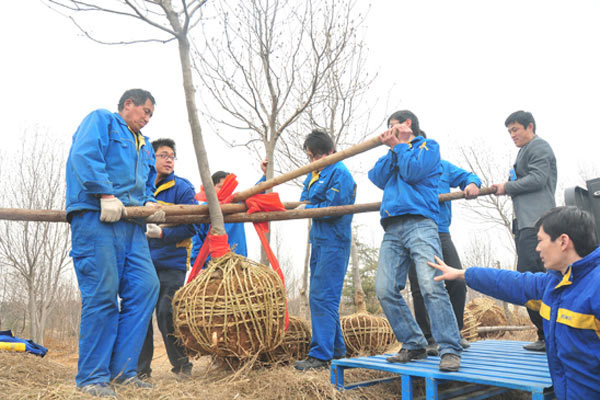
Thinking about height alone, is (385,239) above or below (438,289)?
above

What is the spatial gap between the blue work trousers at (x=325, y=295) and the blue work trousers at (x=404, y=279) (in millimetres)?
812

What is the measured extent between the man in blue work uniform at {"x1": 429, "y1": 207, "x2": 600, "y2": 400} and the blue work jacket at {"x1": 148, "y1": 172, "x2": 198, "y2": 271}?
10.6 ft

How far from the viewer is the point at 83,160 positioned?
3.25m

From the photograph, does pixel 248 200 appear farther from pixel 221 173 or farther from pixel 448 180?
pixel 448 180

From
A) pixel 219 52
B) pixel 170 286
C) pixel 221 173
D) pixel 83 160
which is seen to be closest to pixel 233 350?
pixel 170 286

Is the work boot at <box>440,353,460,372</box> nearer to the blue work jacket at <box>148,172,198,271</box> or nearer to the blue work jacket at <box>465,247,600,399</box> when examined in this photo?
the blue work jacket at <box>465,247,600,399</box>

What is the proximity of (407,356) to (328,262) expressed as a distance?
1.25m

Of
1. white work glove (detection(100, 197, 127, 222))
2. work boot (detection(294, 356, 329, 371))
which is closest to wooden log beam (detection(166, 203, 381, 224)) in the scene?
white work glove (detection(100, 197, 127, 222))

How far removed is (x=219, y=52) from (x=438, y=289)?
5.59m

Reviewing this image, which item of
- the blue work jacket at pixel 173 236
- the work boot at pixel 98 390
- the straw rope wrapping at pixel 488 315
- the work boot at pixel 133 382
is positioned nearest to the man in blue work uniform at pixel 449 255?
the blue work jacket at pixel 173 236

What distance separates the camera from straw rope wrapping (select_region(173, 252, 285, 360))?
137 inches

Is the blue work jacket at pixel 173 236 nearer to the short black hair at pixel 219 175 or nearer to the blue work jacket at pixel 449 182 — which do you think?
the short black hair at pixel 219 175

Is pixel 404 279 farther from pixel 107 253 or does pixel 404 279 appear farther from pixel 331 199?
pixel 107 253

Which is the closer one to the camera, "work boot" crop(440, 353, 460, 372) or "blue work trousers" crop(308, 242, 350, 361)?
"work boot" crop(440, 353, 460, 372)
